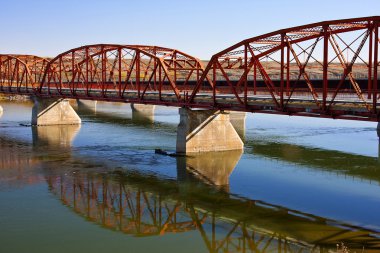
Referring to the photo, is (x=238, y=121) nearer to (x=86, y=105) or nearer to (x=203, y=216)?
(x=203, y=216)

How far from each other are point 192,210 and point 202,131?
18.0 meters

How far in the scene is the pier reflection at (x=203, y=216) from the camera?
955 inches

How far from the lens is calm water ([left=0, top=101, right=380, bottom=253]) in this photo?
24.7m

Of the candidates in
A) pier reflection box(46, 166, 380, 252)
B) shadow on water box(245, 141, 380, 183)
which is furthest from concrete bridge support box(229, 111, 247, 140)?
pier reflection box(46, 166, 380, 252)

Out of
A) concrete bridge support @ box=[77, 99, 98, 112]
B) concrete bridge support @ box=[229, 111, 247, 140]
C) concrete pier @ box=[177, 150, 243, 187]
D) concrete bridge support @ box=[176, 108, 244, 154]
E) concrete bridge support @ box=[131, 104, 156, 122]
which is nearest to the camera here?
concrete pier @ box=[177, 150, 243, 187]

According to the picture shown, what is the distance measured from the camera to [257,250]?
23.3 meters

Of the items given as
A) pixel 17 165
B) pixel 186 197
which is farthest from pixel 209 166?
pixel 17 165

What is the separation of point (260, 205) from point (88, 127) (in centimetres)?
4702

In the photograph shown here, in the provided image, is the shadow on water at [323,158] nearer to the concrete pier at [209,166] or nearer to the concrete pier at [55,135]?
the concrete pier at [209,166]

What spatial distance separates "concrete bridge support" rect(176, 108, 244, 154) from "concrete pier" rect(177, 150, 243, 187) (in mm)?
728

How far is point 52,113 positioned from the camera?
2955 inches

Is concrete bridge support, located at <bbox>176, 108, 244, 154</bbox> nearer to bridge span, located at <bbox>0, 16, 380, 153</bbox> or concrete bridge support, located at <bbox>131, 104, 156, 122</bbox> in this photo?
bridge span, located at <bbox>0, 16, 380, 153</bbox>

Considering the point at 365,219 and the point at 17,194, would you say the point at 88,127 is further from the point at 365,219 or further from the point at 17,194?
the point at 365,219

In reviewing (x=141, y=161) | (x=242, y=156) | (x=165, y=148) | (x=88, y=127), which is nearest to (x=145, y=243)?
(x=141, y=161)
